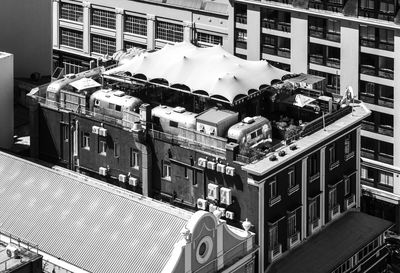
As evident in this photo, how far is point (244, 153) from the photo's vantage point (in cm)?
10044

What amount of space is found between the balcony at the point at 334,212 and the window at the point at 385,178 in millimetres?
20536

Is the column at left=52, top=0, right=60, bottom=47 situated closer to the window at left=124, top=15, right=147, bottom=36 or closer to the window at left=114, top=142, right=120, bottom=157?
the window at left=124, top=15, right=147, bottom=36

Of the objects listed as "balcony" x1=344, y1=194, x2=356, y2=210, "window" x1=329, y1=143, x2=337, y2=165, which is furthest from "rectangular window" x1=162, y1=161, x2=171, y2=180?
"balcony" x1=344, y1=194, x2=356, y2=210

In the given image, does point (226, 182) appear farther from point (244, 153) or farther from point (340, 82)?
point (340, 82)

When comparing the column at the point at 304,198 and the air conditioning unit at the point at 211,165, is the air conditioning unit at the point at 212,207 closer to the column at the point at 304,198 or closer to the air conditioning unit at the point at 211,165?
the air conditioning unit at the point at 211,165

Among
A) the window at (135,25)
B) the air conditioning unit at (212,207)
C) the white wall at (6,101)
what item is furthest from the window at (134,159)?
the window at (135,25)

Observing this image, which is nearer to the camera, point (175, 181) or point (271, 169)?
point (271, 169)

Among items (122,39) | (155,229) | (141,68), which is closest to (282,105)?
(141,68)

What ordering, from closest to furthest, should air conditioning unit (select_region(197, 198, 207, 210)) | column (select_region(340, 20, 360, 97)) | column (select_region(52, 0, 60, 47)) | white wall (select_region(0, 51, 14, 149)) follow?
air conditioning unit (select_region(197, 198, 207, 210)), white wall (select_region(0, 51, 14, 149)), column (select_region(340, 20, 360, 97)), column (select_region(52, 0, 60, 47))

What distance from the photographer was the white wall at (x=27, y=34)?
5005 inches

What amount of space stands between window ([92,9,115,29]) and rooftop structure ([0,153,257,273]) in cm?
6489

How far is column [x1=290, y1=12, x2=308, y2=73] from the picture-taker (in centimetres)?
13862

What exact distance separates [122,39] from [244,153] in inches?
2635

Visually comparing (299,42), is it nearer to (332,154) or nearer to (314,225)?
(332,154)
